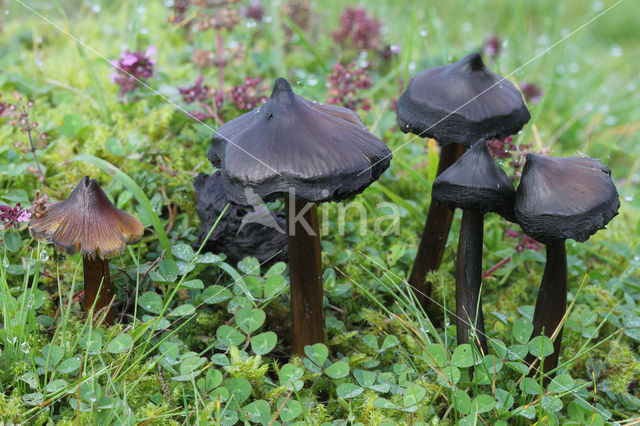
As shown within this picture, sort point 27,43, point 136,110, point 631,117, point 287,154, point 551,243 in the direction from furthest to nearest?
point 631,117, point 27,43, point 136,110, point 551,243, point 287,154

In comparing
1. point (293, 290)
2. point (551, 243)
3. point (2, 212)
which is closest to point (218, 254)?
point (293, 290)

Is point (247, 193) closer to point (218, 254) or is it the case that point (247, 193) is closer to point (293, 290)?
point (293, 290)

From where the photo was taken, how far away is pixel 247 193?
1.58m

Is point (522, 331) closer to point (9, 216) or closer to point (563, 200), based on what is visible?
point (563, 200)

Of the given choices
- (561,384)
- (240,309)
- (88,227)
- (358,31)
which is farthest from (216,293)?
(358,31)

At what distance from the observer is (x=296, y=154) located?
5.05 ft

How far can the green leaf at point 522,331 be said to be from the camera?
1950 millimetres

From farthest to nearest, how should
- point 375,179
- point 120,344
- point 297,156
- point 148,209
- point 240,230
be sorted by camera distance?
point 240,230, point 148,209, point 120,344, point 375,179, point 297,156

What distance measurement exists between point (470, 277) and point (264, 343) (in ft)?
2.39

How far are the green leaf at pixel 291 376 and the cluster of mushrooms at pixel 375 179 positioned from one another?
0.51ft

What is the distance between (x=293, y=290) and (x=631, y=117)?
3.92 meters

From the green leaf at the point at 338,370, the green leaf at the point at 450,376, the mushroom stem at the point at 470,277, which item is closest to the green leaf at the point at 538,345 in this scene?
the mushroom stem at the point at 470,277

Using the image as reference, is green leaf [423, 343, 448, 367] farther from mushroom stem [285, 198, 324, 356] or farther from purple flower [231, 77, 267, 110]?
purple flower [231, 77, 267, 110]

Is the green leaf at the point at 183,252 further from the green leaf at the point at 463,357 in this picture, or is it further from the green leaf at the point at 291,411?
the green leaf at the point at 463,357
